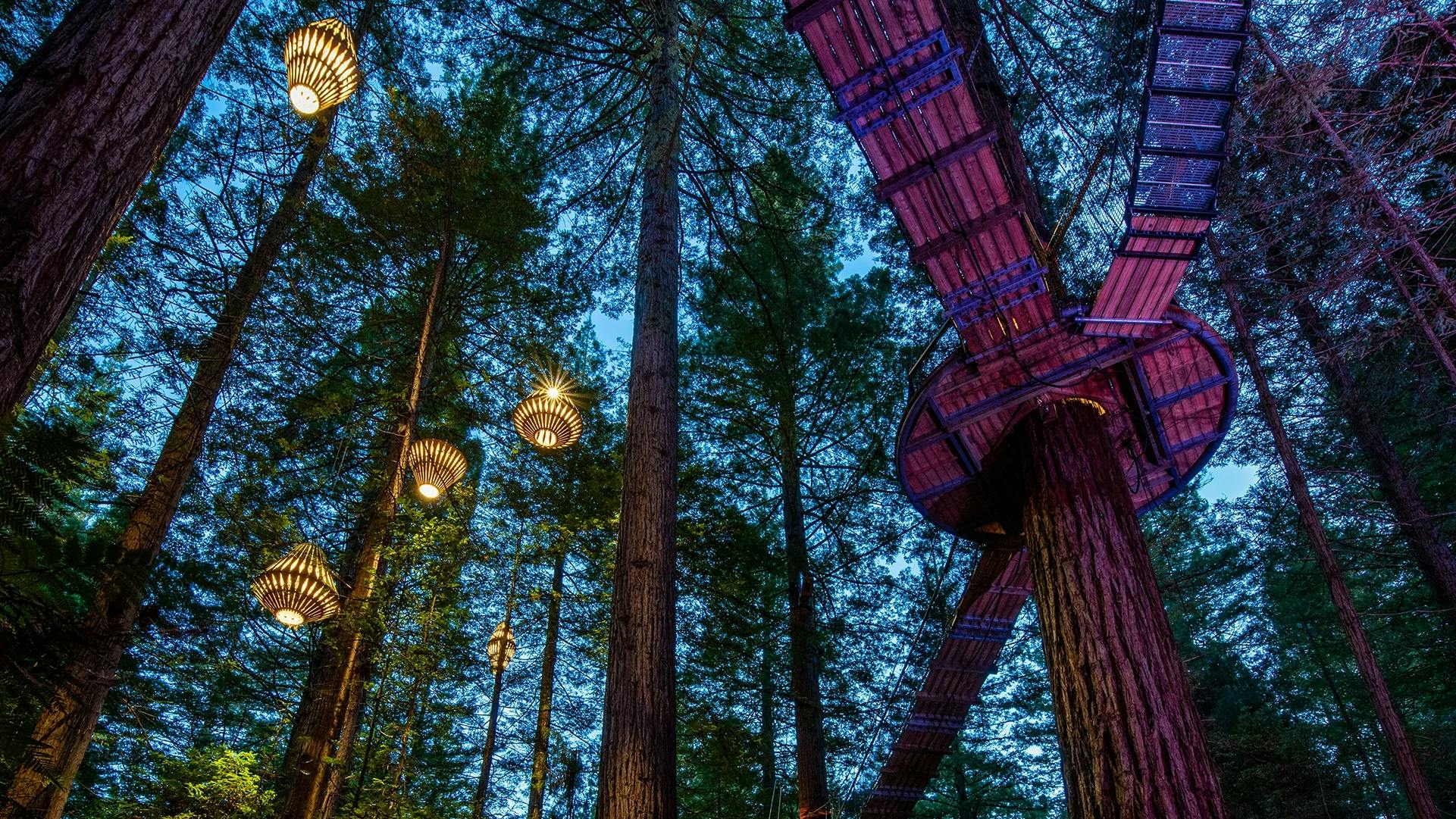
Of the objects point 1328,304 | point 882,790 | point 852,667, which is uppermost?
point 1328,304

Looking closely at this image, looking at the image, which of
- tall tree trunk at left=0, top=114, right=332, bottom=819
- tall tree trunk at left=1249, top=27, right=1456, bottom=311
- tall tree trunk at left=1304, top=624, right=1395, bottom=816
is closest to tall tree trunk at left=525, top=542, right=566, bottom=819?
tall tree trunk at left=0, top=114, right=332, bottom=819

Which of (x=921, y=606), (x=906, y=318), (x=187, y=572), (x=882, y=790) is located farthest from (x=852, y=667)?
(x=187, y=572)

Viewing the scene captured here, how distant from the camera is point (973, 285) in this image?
178 inches

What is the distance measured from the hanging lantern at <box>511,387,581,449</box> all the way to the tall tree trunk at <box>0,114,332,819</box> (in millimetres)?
2505

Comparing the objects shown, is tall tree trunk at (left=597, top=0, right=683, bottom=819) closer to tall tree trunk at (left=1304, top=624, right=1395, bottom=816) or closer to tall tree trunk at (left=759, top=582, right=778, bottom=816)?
tall tree trunk at (left=759, top=582, right=778, bottom=816)

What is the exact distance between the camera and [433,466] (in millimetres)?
5723

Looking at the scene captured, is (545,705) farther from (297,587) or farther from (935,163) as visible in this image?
(935,163)

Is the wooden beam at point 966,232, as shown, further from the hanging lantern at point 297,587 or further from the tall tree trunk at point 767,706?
the tall tree trunk at point 767,706

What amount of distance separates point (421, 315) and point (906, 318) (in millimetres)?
6839

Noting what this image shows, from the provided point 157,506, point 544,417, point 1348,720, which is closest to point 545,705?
point 544,417

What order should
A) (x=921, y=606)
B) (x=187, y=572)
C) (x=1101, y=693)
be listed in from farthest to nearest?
1. (x=921, y=606)
2. (x=1101, y=693)
3. (x=187, y=572)

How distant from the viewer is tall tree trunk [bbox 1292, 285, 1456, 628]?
9.70 meters

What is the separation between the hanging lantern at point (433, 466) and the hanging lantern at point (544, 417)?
622 millimetres

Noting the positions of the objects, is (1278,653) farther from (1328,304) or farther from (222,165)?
(222,165)
